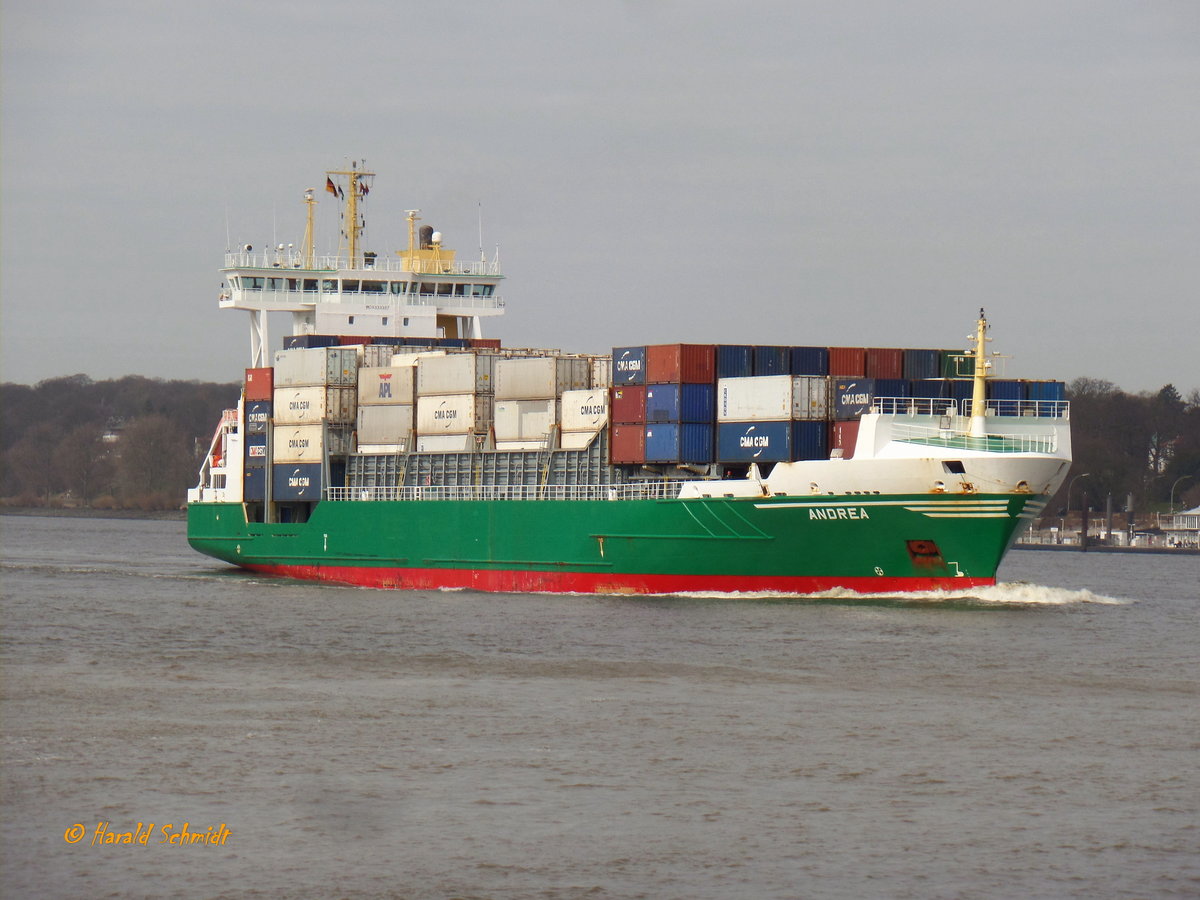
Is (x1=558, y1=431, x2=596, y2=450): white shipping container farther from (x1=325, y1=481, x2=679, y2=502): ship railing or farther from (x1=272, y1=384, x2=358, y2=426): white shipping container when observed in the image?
(x1=272, y1=384, x2=358, y2=426): white shipping container

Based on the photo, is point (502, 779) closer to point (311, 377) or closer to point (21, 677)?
point (21, 677)

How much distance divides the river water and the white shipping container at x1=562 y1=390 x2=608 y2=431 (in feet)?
24.7

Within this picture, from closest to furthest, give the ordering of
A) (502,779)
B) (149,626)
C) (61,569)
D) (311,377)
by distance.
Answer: (502,779) < (149,626) < (311,377) < (61,569)

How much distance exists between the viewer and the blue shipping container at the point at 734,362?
125ft

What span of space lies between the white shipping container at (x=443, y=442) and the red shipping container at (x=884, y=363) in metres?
12.2

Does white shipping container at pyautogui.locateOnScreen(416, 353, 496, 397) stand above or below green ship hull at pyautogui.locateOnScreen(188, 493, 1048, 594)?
above

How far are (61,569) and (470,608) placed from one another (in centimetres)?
2320

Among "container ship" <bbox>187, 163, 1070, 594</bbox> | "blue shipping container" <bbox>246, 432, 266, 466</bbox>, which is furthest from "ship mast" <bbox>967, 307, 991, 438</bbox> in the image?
"blue shipping container" <bbox>246, 432, 266, 466</bbox>

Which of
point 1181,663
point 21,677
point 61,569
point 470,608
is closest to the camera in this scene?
point 21,677

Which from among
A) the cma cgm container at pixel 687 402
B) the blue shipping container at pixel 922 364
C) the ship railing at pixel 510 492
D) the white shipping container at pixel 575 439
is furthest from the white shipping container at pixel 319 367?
the blue shipping container at pixel 922 364

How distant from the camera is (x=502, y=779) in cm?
1802

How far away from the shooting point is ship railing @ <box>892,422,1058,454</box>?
1409 inches

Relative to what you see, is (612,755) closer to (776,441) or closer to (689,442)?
(776,441)

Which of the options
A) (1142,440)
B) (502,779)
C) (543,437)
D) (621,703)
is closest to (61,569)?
(543,437)
